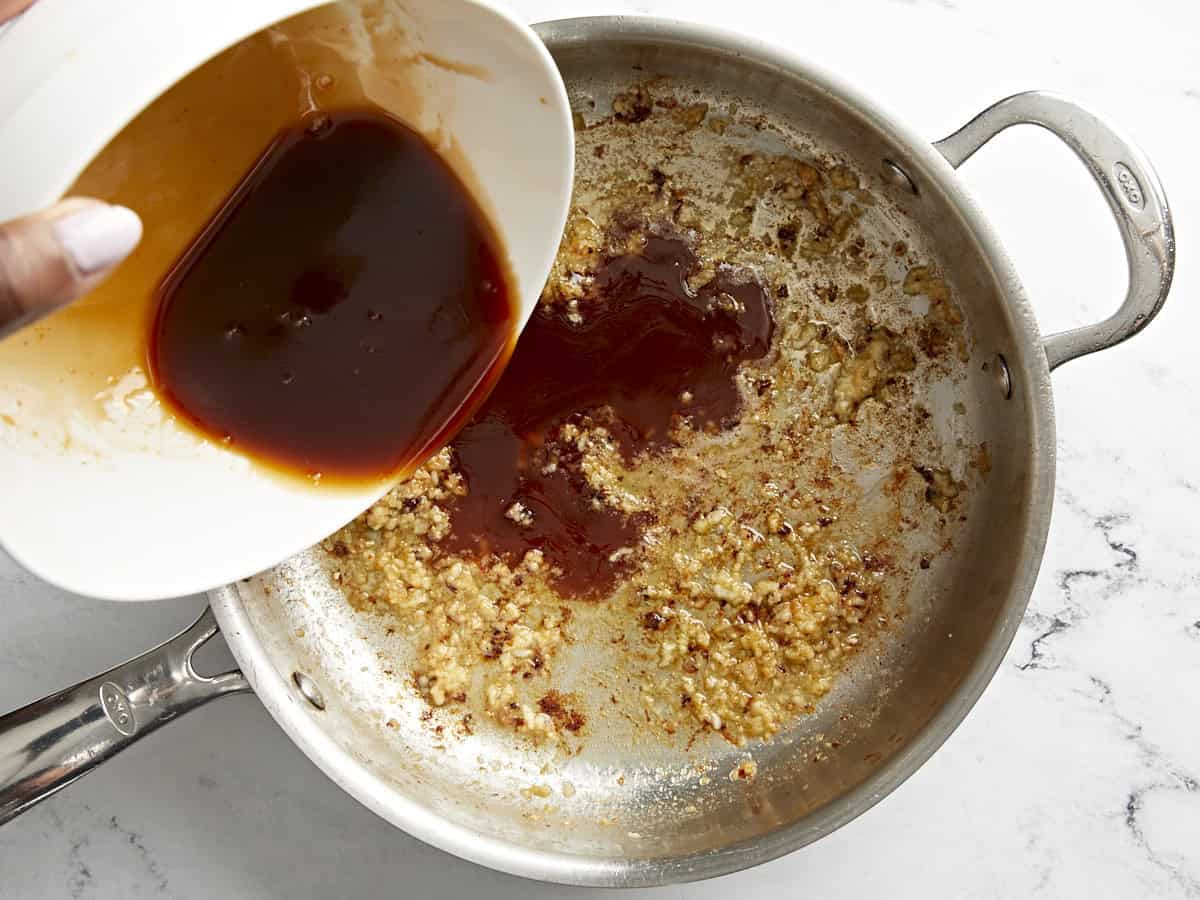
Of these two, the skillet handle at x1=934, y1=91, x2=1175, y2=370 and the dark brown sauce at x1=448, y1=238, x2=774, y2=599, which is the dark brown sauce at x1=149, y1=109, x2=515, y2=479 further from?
the skillet handle at x1=934, y1=91, x2=1175, y2=370

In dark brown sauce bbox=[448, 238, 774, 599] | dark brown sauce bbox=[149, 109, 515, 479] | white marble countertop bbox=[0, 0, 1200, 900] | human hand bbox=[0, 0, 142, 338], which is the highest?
human hand bbox=[0, 0, 142, 338]

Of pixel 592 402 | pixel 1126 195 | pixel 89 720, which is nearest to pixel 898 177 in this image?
pixel 1126 195

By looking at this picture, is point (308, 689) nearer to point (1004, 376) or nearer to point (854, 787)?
point (854, 787)

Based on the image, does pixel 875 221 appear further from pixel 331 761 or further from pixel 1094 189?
pixel 331 761

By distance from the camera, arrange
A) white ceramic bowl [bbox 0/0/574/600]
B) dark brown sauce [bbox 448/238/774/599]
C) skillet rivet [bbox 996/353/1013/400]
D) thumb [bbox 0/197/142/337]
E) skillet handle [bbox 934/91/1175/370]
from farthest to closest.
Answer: dark brown sauce [bbox 448/238/774/599] → skillet rivet [bbox 996/353/1013/400] → skillet handle [bbox 934/91/1175/370] → white ceramic bowl [bbox 0/0/574/600] → thumb [bbox 0/197/142/337]

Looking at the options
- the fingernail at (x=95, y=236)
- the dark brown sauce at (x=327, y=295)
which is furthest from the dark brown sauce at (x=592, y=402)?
the fingernail at (x=95, y=236)

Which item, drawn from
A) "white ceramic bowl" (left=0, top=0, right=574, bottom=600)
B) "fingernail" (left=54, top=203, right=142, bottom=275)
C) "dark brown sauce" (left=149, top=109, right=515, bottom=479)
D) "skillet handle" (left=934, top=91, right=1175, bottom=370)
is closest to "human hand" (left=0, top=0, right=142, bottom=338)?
"fingernail" (left=54, top=203, right=142, bottom=275)
